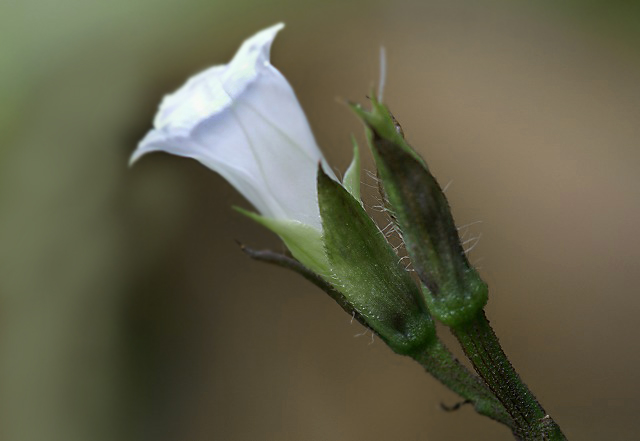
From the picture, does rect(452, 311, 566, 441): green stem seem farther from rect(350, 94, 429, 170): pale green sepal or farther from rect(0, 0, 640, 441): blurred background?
rect(0, 0, 640, 441): blurred background

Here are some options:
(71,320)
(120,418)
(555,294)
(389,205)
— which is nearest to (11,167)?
(71,320)

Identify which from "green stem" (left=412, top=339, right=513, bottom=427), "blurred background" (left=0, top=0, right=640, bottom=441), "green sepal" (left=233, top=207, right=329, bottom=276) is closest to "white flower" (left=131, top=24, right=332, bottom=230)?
"green sepal" (left=233, top=207, right=329, bottom=276)

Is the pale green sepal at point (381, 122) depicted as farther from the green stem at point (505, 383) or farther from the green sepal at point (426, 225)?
the green stem at point (505, 383)

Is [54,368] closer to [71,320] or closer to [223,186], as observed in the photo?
[71,320]

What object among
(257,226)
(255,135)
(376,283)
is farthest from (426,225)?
(257,226)

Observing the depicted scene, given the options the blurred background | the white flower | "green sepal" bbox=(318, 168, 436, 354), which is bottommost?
the blurred background

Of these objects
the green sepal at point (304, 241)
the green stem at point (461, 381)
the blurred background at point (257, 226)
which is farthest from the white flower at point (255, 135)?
the blurred background at point (257, 226)
